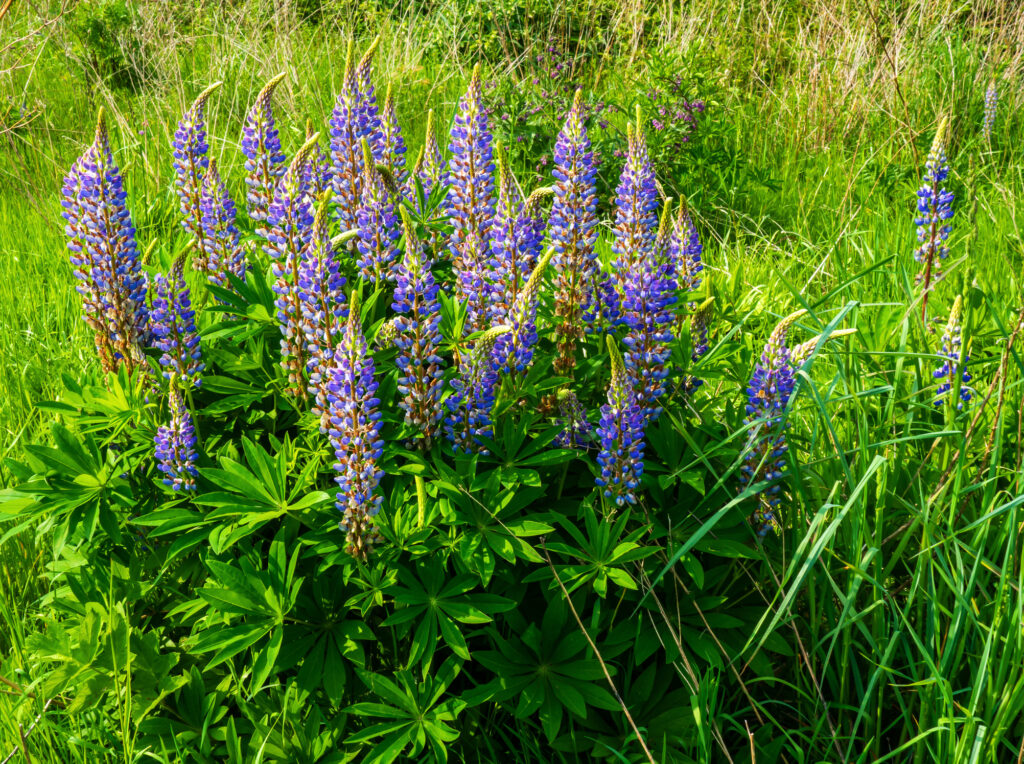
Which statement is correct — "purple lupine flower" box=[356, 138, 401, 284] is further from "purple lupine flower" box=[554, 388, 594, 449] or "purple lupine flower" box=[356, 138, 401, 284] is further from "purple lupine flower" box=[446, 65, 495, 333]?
"purple lupine flower" box=[554, 388, 594, 449]

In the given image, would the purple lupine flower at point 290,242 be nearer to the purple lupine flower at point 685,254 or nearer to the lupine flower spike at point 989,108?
the purple lupine flower at point 685,254

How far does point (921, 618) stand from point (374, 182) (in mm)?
1735

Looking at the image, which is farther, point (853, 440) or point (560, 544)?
point (853, 440)

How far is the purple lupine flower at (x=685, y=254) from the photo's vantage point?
249cm

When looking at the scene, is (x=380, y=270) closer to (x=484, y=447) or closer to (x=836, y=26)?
(x=484, y=447)

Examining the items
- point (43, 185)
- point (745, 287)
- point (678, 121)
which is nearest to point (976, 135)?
point (678, 121)

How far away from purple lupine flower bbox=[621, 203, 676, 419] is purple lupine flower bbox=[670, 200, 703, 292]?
0.30m

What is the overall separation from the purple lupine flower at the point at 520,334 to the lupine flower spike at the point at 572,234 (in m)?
0.15

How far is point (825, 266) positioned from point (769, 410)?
8.83ft

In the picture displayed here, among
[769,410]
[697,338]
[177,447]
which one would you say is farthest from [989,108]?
[177,447]

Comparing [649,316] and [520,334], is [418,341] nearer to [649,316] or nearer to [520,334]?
[520,334]

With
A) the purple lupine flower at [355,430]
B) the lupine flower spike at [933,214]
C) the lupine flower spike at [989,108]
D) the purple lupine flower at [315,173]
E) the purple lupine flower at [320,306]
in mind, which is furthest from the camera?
the lupine flower spike at [989,108]

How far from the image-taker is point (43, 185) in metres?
5.22

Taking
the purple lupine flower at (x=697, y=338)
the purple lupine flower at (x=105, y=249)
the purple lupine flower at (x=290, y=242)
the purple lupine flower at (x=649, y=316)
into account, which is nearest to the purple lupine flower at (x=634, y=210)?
the purple lupine flower at (x=649, y=316)
